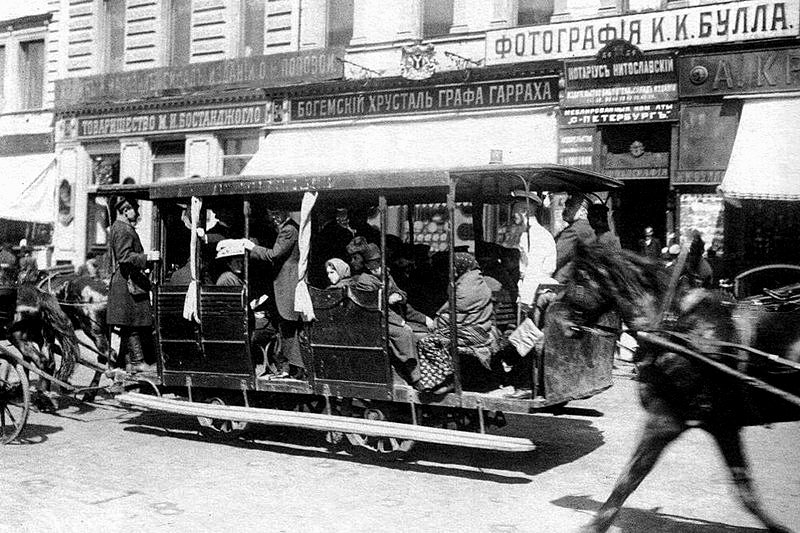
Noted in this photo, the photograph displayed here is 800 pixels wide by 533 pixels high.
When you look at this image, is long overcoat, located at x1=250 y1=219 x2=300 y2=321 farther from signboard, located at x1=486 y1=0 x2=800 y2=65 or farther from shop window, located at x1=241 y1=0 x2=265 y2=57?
shop window, located at x1=241 y1=0 x2=265 y2=57

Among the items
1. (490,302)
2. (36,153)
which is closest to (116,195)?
(490,302)

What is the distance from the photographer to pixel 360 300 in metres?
7.69

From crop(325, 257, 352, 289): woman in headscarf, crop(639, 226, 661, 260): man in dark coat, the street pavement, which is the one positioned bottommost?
the street pavement

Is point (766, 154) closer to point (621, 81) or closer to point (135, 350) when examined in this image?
point (621, 81)

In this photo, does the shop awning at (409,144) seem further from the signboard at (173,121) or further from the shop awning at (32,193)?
the shop awning at (32,193)

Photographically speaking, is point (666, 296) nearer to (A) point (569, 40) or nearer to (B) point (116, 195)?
(B) point (116, 195)

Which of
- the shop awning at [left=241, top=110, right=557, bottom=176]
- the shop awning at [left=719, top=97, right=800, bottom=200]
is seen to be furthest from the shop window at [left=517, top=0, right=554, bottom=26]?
the shop awning at [left=719, top=97, right=800, bottom=200]

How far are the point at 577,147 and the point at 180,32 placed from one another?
10.6 meters

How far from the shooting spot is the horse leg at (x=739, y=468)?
517 cm

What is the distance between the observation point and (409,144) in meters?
18.0

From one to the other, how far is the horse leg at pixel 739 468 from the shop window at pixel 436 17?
45.9 feet

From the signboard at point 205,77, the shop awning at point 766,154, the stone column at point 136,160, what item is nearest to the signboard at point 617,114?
the shop awning at point 766,154

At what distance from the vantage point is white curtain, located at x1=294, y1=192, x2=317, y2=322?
310 inches

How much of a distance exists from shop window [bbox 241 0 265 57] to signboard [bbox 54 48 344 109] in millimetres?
536
